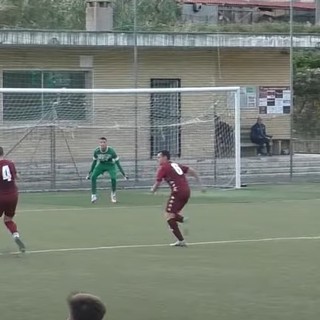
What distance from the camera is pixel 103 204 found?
83.9 feet

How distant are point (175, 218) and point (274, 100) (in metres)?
18.9

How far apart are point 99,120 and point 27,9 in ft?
61.4

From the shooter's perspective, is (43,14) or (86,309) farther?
(43,14)

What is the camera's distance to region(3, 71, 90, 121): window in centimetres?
3164

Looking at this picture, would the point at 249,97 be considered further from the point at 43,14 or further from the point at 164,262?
the point at 164,262

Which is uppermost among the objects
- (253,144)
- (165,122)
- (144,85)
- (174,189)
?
(144,85)

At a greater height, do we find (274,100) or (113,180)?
(274,100)

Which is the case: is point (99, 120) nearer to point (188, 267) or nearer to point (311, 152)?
point (311, 152)

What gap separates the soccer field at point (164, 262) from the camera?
11.7 meters

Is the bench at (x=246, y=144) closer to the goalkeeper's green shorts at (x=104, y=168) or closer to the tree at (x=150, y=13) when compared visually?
the goalkeeper's green shorts at (x=104, y=168)

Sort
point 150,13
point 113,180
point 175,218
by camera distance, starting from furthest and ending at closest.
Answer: point 150,13 < point 113,180 < point 175,218

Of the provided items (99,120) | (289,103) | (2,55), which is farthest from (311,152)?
(2,55)

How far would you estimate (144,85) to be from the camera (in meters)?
34.2

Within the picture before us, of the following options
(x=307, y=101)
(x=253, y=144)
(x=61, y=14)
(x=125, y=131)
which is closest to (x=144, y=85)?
(x=125, y=131)
